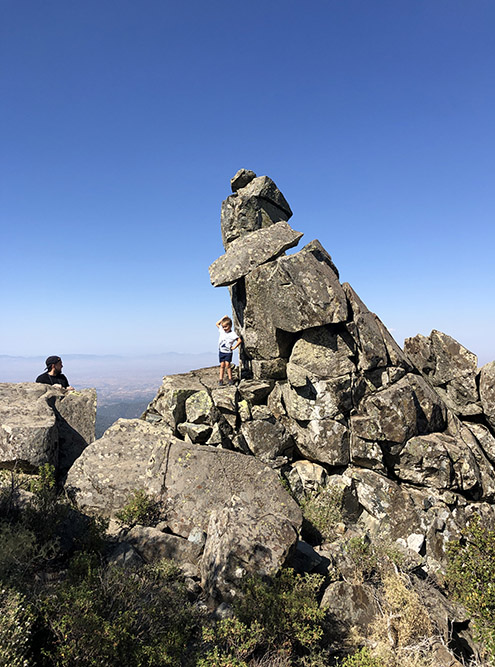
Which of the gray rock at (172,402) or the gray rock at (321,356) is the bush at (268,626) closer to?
the gray rock at (172,402)

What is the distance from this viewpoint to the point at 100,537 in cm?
945

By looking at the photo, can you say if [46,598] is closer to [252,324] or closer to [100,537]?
[100,537]

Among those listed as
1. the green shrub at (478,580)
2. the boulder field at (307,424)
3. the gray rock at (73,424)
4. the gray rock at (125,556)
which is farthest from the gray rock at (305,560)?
the gray rock at (73,424)

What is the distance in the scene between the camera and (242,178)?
25641 millimetres

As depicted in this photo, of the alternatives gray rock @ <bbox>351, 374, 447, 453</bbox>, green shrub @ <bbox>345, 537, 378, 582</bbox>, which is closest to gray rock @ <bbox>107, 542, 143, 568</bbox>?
green shrub @ <bbox>345, 537, 378, 582</bbox>

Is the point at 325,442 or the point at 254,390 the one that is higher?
the point at 254,390

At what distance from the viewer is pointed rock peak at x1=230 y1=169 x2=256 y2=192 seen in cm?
2562

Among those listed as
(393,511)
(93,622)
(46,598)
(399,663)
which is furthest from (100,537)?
(393,511)

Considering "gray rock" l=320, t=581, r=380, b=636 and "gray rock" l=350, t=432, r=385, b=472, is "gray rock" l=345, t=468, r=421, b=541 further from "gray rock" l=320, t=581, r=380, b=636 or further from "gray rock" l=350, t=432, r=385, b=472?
"gray rock" l=320, t=581, r=380, b=636

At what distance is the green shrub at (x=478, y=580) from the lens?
981cm

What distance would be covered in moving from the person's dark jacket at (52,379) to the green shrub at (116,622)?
11.3 m

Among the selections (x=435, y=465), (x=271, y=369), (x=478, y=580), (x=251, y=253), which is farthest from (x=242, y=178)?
(x=478, y=580)

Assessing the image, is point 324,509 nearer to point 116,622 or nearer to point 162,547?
point 162,547

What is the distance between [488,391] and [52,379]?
2342cm
